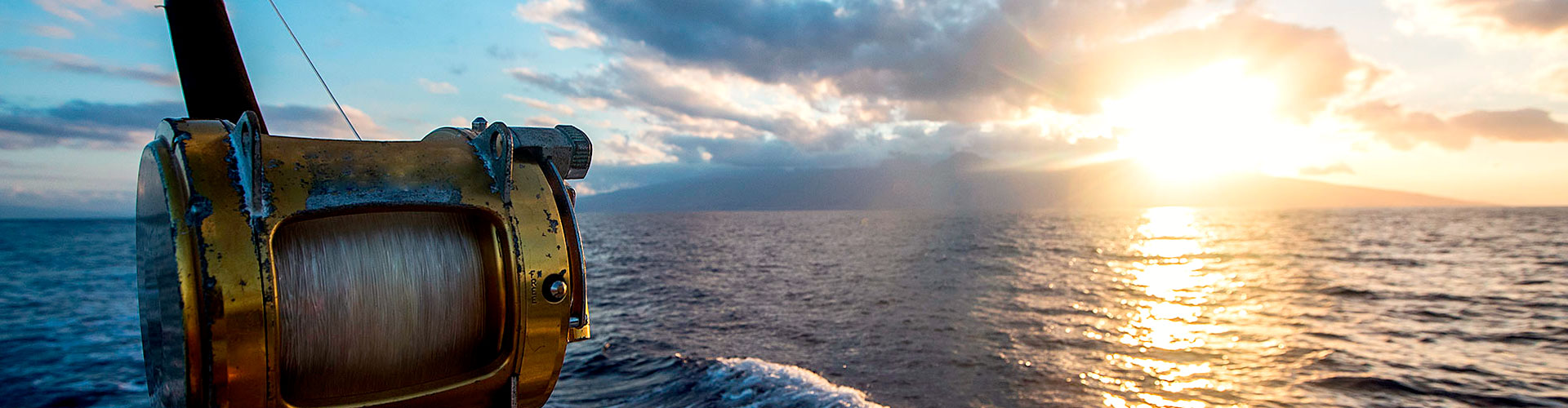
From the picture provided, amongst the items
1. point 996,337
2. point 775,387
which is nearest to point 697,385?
point 775,387

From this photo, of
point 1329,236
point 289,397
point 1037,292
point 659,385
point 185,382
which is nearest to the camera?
point 185,382

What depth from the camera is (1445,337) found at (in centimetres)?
1384

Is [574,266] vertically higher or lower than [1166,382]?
higher

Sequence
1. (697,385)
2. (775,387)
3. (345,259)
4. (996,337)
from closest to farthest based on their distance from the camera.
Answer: (345,259)
(775,387)
(697,385)
(996,337)

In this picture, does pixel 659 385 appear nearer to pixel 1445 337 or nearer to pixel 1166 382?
pixel 1166 382

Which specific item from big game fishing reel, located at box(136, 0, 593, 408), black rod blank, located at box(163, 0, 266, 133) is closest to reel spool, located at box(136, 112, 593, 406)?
big game fishing reel, located at box(136, 0, 593, 408)

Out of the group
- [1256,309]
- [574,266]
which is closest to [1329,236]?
[1256,309]

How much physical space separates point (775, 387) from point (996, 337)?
19.6 feet

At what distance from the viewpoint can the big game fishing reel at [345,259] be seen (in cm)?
153

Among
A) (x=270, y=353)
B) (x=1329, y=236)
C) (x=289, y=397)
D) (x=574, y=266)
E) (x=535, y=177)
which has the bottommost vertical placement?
(x=1329, y=236)

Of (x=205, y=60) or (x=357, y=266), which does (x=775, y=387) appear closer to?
(x=357, y=266)

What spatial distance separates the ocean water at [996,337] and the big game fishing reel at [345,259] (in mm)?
6760

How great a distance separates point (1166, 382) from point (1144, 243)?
44.8 metres

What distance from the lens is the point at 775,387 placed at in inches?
354
